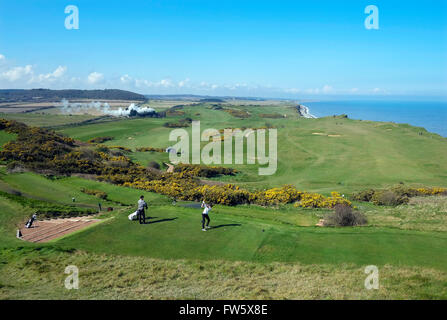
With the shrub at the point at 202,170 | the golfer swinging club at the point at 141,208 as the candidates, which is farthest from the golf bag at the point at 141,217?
the shrub at the point at 202,170

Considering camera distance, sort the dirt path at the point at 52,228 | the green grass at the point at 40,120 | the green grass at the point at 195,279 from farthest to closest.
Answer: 1. the green grass at the point at 40,120
2. the dirt path at the point at 52,228
3. the green grass at the point at 195,279

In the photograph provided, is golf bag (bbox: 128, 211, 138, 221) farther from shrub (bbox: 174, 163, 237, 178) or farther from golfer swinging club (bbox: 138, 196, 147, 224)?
shrub (bbox: 174, 163, 237, 178)

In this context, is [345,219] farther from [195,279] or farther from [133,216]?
[133,216]


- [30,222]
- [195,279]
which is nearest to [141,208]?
[30,222]

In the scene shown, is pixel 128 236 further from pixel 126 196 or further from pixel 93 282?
pixel 126 196

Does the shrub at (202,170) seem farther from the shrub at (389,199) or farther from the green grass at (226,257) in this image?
the shrub at (389,199)

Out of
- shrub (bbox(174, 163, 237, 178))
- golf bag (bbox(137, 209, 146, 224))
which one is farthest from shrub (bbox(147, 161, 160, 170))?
golf bag (bbox(137, 209, 146, 224))

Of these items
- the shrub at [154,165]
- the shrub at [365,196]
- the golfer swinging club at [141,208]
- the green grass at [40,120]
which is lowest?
the shrub at [365,196]
